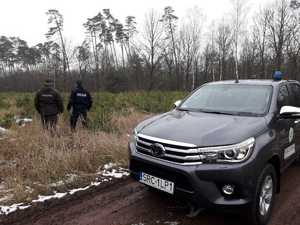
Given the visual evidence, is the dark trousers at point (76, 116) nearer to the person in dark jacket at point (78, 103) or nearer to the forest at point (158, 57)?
the person in dark jacket at point (78, 103)

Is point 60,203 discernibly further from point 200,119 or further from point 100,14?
point 100,14

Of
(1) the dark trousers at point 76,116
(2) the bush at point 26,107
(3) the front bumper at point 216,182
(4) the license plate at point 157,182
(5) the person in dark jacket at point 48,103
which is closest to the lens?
(3) the front bumper at point 216,182

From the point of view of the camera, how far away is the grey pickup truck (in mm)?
2709

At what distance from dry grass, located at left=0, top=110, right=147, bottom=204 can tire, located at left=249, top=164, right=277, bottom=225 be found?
9.24 feet

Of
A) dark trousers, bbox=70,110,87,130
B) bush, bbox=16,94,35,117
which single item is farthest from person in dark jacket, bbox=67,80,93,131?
bush, bbox=16,94,35,117

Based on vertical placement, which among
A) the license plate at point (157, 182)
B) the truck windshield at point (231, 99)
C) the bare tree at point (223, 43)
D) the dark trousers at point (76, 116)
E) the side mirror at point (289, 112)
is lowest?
the license plate at point (157, 182)

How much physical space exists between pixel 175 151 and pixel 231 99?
60.2 inches

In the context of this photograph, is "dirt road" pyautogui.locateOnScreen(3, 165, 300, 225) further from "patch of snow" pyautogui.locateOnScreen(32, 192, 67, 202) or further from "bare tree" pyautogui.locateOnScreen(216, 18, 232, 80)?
"bare tree" pyautogui.locateOnScreen(216, 18, 232, 80)

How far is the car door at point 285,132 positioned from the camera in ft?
11.4

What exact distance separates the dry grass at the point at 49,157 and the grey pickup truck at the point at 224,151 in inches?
73.3

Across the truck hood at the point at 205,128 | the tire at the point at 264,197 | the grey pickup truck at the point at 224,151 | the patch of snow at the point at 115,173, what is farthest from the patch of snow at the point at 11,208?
the tire at the point at 264,197

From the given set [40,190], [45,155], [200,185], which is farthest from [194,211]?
[45,155]

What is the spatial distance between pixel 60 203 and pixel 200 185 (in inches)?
86.7

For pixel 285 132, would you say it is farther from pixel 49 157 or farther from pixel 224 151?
pixel 49 157
